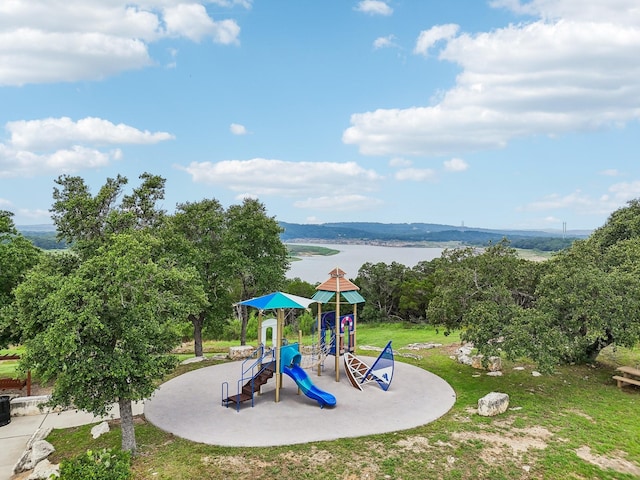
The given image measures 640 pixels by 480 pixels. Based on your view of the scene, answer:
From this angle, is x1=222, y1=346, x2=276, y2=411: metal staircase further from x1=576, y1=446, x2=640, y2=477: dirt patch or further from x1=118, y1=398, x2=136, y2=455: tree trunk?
x1=576, y1=446, x2=640, y2=477: dirt patch

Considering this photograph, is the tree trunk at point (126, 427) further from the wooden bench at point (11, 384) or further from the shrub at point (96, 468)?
the wooden bench at point (11, 384)

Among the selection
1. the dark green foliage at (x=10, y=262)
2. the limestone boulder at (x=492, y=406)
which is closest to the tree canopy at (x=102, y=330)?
the dark green foliage at (x=10, y=262)

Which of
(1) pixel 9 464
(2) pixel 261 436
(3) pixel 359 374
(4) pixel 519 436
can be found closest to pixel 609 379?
(4) pixel 519 436

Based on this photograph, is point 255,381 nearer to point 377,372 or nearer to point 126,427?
point 377,372

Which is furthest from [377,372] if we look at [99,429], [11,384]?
[11,384]

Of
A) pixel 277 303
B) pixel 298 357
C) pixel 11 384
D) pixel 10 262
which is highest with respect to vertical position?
pixel 10 262

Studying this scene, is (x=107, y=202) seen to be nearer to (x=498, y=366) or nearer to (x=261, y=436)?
(x=261, y=436)
